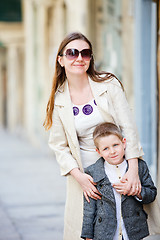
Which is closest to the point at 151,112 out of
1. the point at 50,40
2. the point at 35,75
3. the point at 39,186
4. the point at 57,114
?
the point at 39,186

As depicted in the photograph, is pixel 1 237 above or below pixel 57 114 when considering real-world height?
below

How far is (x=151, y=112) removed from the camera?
268 inches

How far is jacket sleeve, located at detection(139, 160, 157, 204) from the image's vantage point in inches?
127

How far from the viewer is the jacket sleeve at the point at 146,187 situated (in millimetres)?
3236

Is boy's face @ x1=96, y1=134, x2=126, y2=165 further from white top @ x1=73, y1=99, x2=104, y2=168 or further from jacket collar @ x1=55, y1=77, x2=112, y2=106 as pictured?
jacket collar @ x1=55, y1=77, x2=112, y2=106

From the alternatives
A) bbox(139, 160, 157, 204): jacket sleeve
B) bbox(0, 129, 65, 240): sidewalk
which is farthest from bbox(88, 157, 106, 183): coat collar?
bbox(0, 129, 65, 240): sidewalk

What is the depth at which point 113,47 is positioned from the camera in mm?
8352

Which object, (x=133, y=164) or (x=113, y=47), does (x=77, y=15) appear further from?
(x=133, y=164)

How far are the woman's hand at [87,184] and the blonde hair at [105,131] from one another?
200 millimetres

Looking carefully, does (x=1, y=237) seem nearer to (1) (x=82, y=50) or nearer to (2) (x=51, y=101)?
(2) (x=51, y=101)

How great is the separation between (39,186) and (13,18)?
1184cm

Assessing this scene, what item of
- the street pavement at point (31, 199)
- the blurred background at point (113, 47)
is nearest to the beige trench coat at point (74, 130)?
the blurred background at point (113, 47)

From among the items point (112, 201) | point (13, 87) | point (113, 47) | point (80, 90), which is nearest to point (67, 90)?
point (80, 90)

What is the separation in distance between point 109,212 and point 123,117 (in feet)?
1.88
